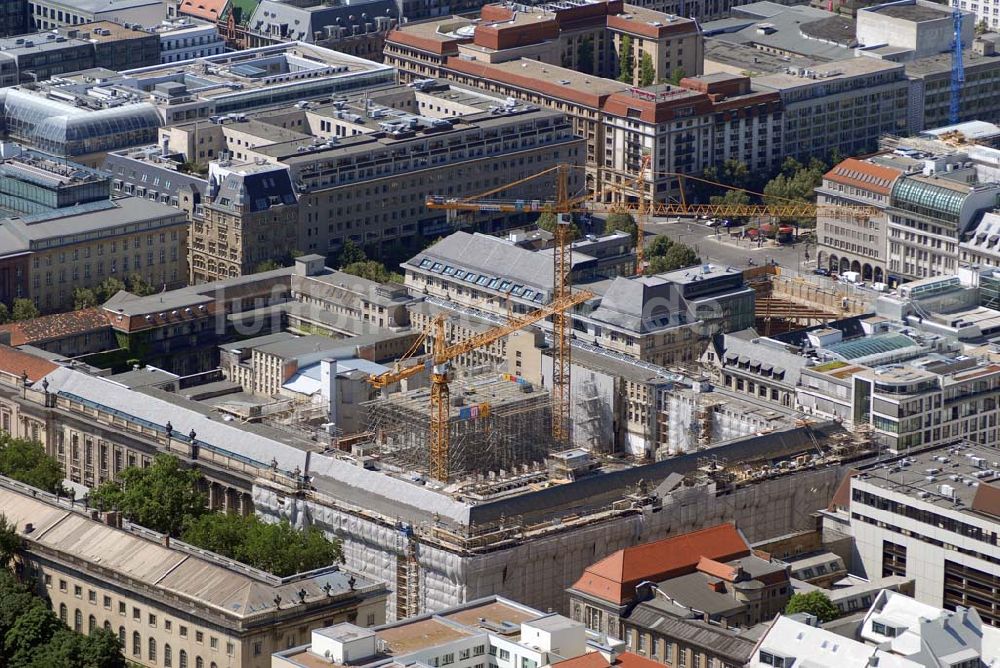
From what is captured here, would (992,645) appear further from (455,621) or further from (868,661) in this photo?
(455,621)

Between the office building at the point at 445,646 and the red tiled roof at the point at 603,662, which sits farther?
the office building at the point at 445,646

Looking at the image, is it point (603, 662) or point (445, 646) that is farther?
point (445, 646)

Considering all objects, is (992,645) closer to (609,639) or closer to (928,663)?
(928,663)

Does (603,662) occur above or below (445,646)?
below

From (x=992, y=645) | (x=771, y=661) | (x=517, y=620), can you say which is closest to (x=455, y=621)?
(x=517, y=620)

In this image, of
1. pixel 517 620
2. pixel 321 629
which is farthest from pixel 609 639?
pixel 321 629

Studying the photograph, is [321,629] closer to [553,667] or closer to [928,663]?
[553,667]

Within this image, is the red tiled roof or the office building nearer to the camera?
the red tiled roof
